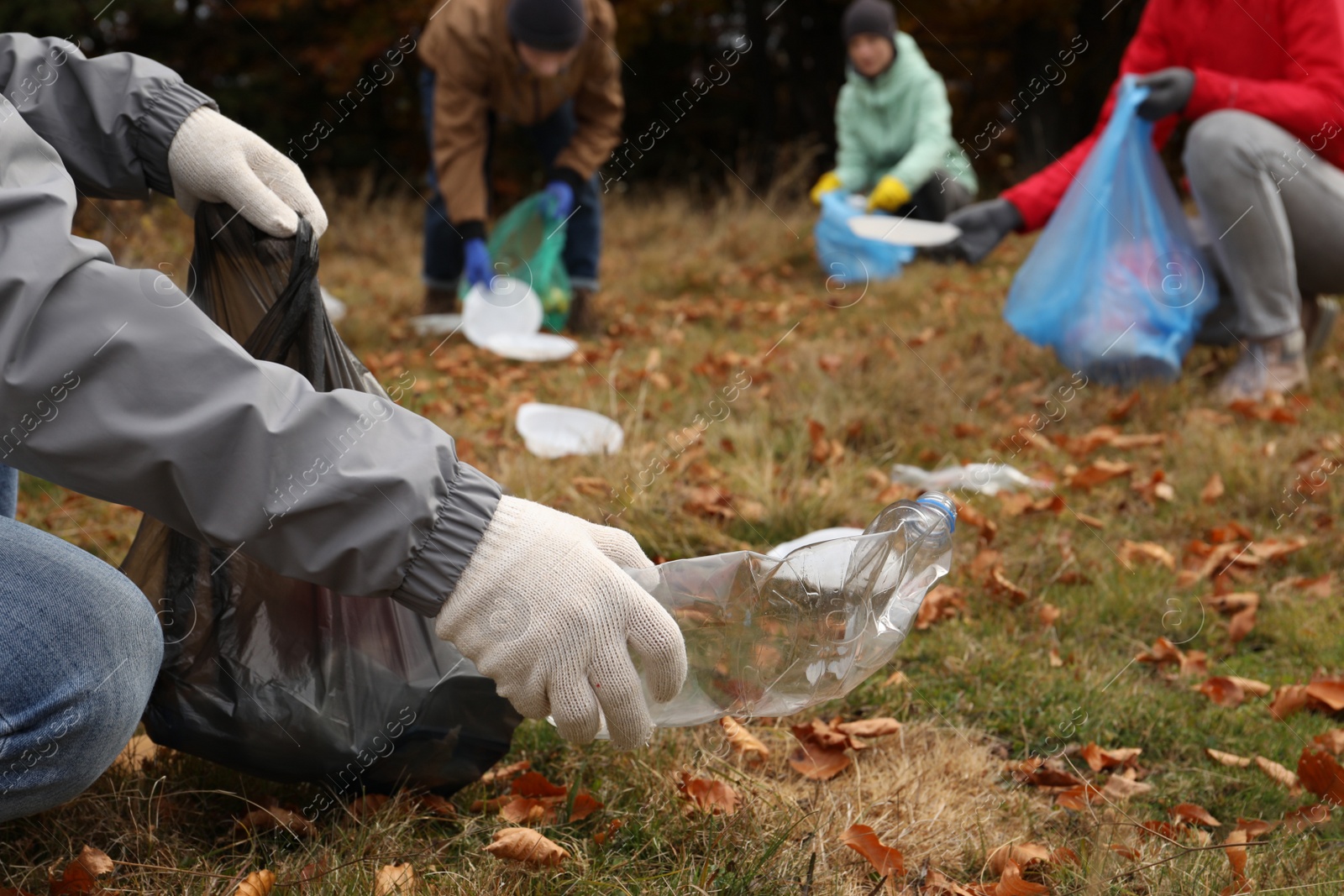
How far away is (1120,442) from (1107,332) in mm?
570

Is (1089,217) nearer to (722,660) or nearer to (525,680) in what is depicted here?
(722,660)

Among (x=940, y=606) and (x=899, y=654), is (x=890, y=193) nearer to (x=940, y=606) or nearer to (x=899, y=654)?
(x=940, y=606)

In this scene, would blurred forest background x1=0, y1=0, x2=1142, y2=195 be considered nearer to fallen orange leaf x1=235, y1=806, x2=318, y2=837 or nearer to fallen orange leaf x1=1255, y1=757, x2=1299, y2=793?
fallen orange leaf x1=1255, y1=757, x2=1299, y2=793

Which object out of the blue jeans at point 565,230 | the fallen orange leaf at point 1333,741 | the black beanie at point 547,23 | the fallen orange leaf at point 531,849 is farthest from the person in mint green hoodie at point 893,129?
the fallen orange leaf at point 531,849

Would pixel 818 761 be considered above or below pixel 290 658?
below

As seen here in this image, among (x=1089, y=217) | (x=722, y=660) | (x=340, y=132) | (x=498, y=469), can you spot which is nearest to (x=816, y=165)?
(x=340, y=132)

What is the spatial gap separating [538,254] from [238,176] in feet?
12.0

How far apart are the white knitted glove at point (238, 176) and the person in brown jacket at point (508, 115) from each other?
3128 mm

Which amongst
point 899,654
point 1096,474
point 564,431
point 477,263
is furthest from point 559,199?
point 899,654

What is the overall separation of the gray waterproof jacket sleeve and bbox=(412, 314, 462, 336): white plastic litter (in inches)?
155

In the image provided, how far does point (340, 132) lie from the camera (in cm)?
1169

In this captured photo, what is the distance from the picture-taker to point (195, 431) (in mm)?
1013

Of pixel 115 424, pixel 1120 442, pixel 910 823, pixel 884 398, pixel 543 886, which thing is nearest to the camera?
pixel 115 424

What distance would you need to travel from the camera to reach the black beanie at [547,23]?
14.3ft
